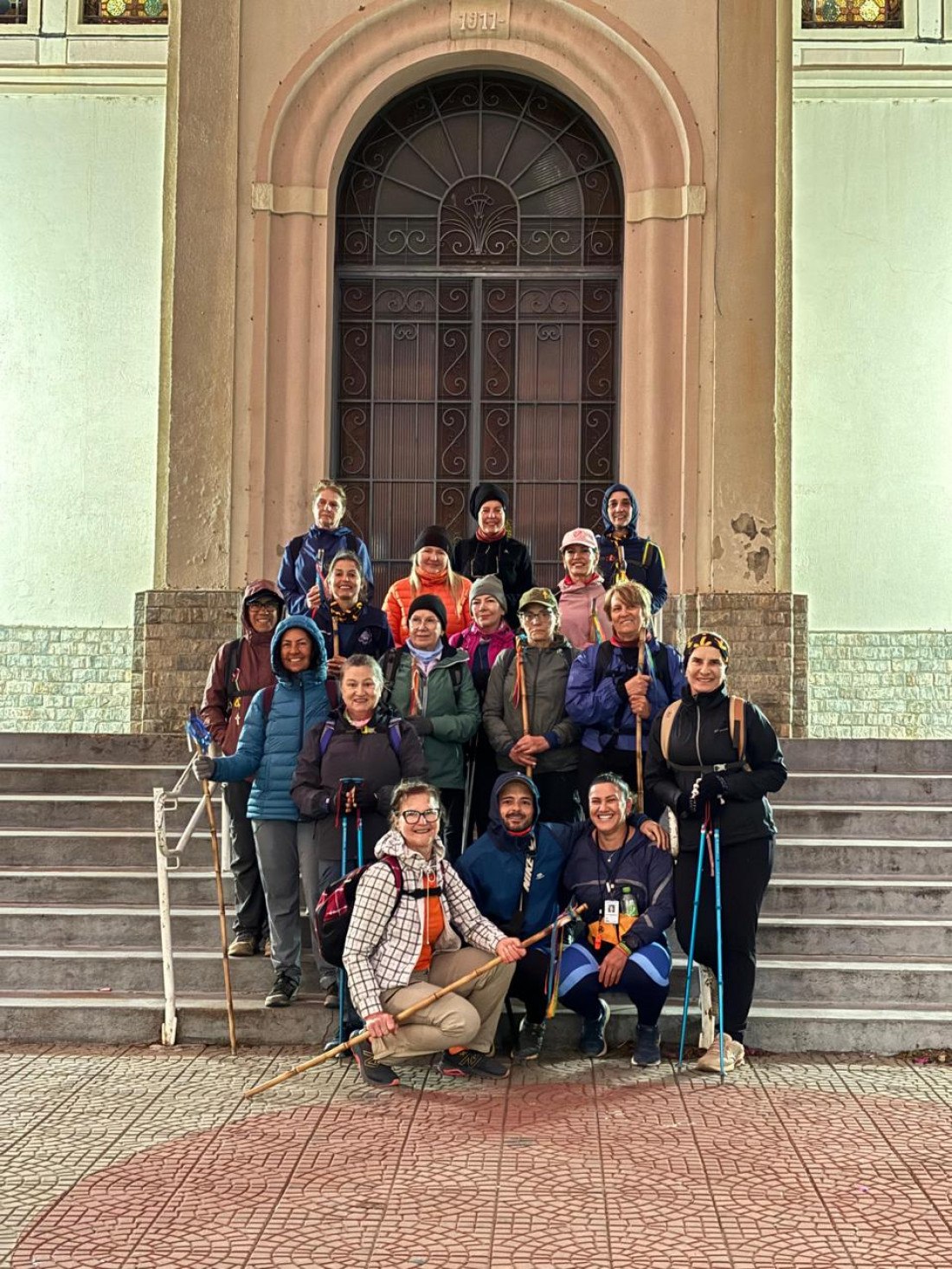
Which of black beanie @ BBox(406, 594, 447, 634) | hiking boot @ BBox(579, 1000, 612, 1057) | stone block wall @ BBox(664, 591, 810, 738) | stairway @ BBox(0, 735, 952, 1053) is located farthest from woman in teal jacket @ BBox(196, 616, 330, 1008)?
stone block wall @ BBox(664, 591, 810, 738)

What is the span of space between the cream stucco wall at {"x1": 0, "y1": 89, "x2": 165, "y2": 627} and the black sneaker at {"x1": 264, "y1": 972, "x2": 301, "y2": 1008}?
715 cm

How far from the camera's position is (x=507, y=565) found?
29.7 feet

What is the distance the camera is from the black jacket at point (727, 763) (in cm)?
698

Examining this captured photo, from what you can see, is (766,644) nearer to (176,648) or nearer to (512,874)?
(176,648)

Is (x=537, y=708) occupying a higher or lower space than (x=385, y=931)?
higher

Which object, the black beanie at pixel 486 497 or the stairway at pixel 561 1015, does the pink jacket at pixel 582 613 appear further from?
the stairway at pixel 561 1015

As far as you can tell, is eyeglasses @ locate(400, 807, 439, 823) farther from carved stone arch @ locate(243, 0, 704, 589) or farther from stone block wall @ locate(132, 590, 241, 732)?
carved stone arch @ locate(243, 0, 704, 589)

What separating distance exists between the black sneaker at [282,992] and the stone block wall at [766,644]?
473cm

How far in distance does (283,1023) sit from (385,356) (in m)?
6.44

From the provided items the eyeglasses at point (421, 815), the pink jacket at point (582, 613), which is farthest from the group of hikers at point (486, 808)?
the pink jacket at point (582, 613)

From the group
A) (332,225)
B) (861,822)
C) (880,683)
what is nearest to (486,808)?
(861,822)

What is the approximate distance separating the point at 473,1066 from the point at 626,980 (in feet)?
2.37

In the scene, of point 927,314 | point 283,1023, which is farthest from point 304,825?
point 927,314

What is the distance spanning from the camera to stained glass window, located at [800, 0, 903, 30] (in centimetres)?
1348
